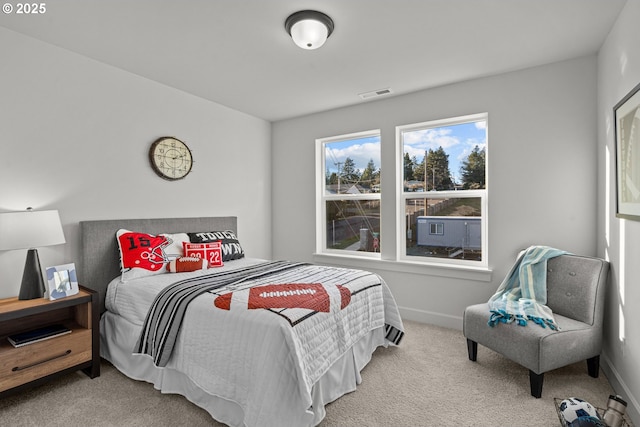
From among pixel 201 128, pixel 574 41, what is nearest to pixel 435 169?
pixel 574 41

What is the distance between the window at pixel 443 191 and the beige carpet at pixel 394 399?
1205mm

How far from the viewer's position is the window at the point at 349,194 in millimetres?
4043

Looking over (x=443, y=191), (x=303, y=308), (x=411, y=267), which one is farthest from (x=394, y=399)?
(x=443, y=191)

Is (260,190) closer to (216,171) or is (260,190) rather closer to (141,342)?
(216,171)

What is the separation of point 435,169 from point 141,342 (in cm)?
307

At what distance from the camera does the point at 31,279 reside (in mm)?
2299

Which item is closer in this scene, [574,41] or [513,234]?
[574,41]

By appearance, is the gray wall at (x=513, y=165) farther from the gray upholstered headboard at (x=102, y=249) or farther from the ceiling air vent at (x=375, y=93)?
the gray upholstered headboard at (x=102, y=249)

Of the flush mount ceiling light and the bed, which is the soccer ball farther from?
the flush mount ceiling light

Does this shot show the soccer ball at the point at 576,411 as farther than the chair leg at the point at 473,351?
No

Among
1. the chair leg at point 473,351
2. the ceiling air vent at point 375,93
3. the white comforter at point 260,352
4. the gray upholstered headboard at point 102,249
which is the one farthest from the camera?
the ceiling air vent at point 375,93

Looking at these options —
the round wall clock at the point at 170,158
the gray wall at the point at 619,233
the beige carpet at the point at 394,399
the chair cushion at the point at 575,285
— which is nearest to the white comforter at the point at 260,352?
the beige carpet at the point at 394,399

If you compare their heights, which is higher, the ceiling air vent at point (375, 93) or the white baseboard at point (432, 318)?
the ceiling air vent at point (375, 93)

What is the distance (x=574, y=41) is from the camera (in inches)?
99.4
